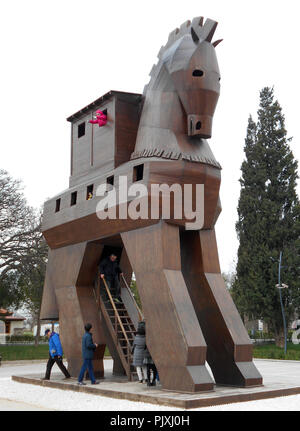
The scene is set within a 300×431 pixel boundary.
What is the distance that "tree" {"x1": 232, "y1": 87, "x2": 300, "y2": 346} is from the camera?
3359 cm

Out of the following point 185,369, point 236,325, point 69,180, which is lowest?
point 185,369

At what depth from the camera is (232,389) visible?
416 inches

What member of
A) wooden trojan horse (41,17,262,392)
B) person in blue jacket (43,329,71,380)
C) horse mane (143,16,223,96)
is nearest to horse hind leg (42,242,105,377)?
wooden trojan horse (41,17,262,392)

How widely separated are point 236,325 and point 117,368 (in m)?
4.13

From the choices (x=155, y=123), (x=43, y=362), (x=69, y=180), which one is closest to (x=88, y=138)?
(x=69, y=180)

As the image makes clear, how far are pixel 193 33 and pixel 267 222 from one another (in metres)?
24.8

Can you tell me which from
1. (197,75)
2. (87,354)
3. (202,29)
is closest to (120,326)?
(87,354)

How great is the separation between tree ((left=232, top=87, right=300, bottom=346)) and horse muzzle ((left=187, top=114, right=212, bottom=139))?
2372 cm

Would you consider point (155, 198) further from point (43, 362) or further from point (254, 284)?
point (254, 284)

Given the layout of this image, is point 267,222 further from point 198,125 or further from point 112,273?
point 198,125

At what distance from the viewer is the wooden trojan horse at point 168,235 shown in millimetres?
10505

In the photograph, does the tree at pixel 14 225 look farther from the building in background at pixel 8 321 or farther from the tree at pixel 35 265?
the building in background at pixel 8 321

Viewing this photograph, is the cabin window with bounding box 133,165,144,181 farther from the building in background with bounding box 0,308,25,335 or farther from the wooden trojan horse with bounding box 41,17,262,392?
the building in background with bounding box 0,308,25,335
